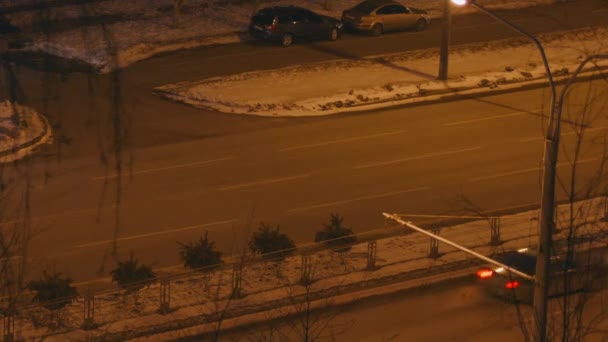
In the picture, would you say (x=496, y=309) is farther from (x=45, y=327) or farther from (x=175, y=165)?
(x=175, y=165)

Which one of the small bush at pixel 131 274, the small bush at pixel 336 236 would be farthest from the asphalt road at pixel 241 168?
the small bush at pixel 131 274

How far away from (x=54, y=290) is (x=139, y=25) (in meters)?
23.0

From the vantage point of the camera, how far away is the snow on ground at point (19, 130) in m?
26.4

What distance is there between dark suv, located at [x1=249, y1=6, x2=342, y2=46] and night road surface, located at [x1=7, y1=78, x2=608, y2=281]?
24.7 ft

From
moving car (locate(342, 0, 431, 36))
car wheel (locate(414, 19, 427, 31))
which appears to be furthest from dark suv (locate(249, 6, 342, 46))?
car wheel (locate(414, 19, 427, 31))

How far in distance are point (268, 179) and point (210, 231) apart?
327 centimetres

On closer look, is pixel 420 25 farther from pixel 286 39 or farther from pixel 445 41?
pixel 445 41

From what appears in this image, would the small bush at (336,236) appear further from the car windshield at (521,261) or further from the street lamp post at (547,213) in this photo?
the street lamp post at (547,213)

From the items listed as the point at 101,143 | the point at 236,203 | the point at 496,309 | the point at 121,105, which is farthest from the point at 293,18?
the point at 496,309

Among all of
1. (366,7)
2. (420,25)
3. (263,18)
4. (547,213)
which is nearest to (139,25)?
(263,18)

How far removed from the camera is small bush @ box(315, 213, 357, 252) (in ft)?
67.2

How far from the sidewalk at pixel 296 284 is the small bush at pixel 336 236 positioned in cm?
19

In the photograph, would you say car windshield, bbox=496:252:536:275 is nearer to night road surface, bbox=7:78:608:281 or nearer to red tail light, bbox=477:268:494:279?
red tail light, bbox=477:268:494:279

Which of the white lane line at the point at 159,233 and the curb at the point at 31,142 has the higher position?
the white lane line at the point at 159,233
